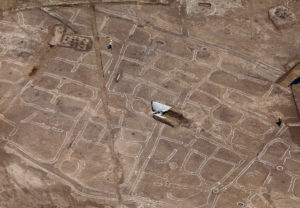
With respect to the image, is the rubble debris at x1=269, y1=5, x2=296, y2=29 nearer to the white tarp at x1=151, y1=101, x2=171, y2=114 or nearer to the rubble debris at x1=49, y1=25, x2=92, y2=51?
the white tarp at x1=151, y1=101, x2=171, y2=114

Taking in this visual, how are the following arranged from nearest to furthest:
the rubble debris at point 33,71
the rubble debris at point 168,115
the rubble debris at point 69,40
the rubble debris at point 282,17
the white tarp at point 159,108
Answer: the rubble debris at point 168,115 < the white tarp at point 159,108 < the rubble debris at point 33,71 < the rubble debris at point 69,40 < the rubble debris at point 282,17

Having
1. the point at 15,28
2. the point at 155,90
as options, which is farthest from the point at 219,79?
the point at 15,28

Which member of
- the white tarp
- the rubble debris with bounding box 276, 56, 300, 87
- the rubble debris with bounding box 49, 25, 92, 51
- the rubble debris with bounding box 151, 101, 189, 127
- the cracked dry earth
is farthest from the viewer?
the rubble debris with bounding box 49, 25, 92, 51

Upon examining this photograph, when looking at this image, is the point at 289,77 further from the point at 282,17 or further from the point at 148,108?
the point at 148,108

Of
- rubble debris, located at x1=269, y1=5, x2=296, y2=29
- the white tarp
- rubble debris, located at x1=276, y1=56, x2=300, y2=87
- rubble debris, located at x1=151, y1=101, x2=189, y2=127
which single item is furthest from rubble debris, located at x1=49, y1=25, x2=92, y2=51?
rubble debris, located at x1=269, y1=5, x2=296, y2=29

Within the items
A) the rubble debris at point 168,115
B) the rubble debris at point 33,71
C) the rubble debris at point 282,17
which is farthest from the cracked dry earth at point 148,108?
the rubble debris at point 282,17

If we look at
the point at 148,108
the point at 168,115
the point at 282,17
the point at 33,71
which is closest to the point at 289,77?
the point at 282,17

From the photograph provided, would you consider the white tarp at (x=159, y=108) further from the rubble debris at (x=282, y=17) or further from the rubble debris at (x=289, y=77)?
the rubble debris at (x=282, y=17)

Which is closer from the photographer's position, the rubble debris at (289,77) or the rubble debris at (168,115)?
the rubble debris at (168,115)
